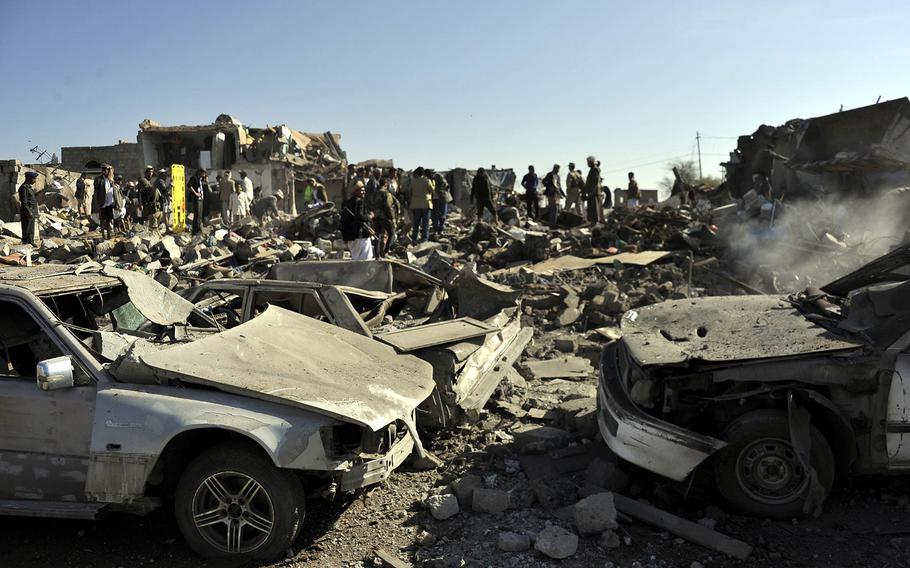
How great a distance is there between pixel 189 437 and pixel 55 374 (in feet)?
2.43

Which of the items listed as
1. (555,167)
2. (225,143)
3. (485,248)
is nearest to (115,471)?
(485,248)

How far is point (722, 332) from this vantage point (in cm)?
452

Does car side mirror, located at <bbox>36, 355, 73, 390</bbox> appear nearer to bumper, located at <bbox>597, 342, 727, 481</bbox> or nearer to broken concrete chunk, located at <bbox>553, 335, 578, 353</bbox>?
bumper, located at <bbox>597, 342, 727, 481</bbox>

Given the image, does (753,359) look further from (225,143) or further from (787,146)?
(225,143)

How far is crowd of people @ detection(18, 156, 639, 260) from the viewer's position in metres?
13.4

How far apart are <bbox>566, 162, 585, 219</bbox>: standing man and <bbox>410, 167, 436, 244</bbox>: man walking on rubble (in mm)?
5575

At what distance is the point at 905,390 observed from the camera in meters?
A: 3.79

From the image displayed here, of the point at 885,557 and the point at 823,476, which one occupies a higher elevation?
the point at 823,476

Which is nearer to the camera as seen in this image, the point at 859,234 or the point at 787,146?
the point at 859,234

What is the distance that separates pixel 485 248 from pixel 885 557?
1257 cm

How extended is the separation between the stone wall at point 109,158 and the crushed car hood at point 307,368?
3516 centimetres

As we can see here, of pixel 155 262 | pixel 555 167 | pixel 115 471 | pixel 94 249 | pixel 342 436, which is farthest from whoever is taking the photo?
pixel 555 167

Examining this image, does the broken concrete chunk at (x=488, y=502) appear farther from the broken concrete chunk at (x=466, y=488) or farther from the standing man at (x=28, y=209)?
the standing man at (x=28, y=209)

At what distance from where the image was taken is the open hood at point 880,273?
484 cm
